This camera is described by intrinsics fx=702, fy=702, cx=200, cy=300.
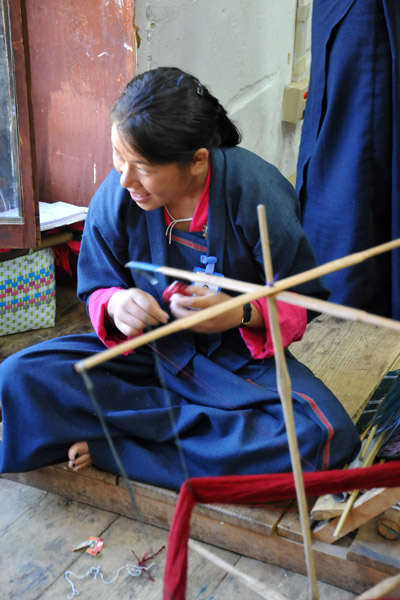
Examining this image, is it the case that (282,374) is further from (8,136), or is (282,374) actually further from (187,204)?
(8,136)

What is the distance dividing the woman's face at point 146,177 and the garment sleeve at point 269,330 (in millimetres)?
314

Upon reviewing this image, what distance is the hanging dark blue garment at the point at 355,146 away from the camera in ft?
7.42

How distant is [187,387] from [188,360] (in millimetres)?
72

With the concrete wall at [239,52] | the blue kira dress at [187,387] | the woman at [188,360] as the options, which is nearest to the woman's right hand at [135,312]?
the woman at [188,360]

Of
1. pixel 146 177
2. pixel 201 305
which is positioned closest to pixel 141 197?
pixel 146 177

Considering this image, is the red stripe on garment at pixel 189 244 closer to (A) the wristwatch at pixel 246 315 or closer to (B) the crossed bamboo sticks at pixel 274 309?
(A) the wristwatch at pixel 246 315

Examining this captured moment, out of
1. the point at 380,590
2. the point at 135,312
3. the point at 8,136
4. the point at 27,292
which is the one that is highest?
the point at 8,136

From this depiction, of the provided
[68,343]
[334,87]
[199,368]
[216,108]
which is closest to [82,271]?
[68,343]

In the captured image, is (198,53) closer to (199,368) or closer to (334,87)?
(334,87)

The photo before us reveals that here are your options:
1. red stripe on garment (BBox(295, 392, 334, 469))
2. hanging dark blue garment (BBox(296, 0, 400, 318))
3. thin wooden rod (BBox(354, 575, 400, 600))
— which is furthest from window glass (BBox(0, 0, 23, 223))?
thin wooden rod (BBox(354, 575, 400, 600))

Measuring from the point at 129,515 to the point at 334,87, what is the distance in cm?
152

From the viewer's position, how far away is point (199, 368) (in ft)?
5.58

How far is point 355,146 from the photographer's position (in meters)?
2.37

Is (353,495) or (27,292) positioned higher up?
(353,495)
